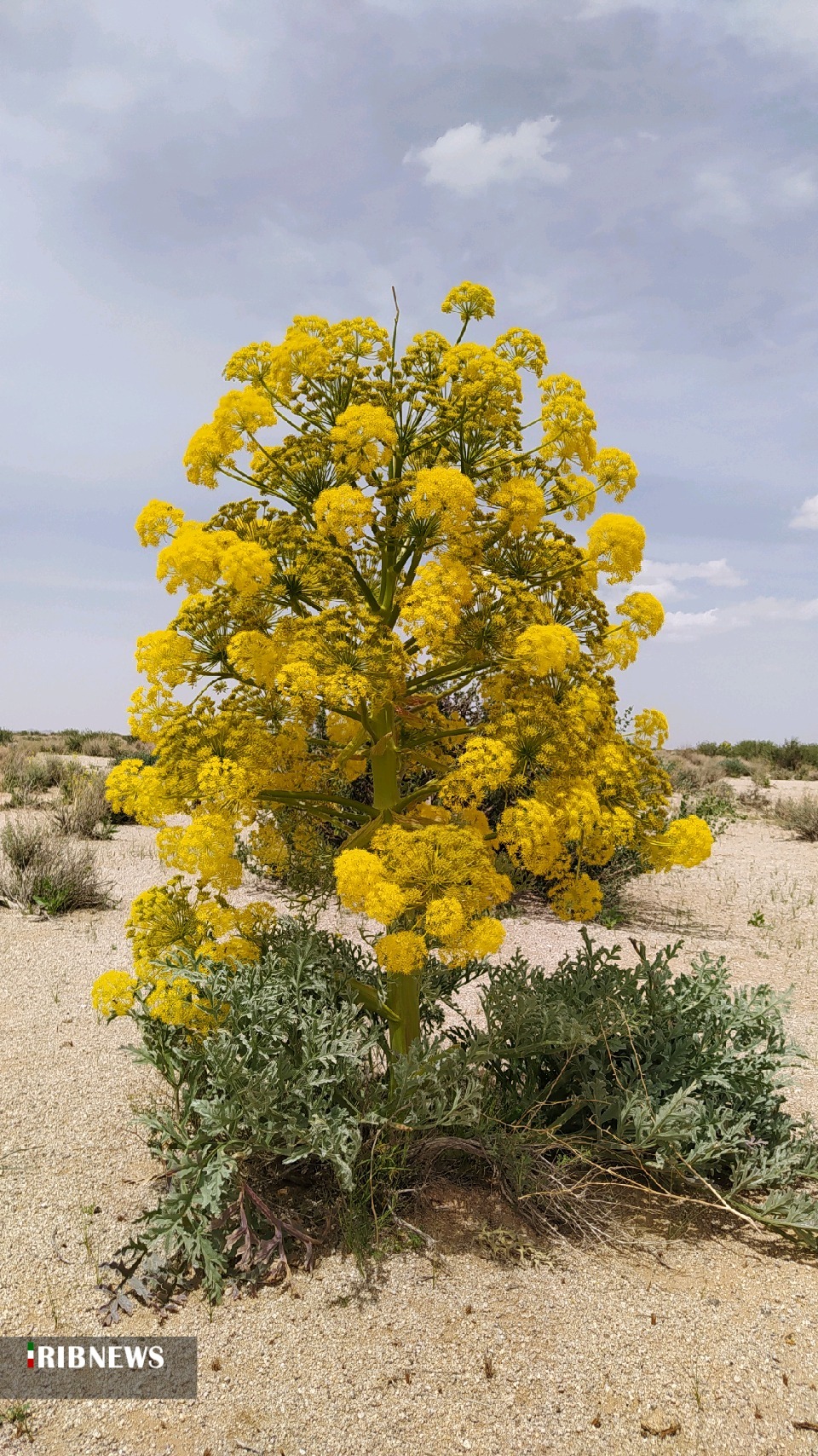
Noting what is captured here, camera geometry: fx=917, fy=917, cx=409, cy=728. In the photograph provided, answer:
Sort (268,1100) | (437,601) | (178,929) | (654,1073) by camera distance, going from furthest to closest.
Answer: (654,1073)
(178,929)
(268,1100)
(437,601)

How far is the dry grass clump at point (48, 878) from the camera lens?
9.13m

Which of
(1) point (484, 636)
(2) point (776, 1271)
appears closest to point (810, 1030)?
(2) point (776, 1271)

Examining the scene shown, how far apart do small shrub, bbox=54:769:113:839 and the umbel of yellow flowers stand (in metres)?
10.2

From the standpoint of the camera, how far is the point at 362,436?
3172mm

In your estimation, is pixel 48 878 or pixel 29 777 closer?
pixel 48 878

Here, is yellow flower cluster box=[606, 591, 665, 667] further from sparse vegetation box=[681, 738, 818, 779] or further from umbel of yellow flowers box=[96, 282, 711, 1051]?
sparse vegetation box=[681, 738, 818, 779]

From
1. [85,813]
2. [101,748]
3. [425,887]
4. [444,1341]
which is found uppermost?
[101,748]

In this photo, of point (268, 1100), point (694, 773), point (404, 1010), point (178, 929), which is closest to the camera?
point (268, 1100)

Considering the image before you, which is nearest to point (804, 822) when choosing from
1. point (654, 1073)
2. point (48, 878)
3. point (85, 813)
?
point (85, 813)

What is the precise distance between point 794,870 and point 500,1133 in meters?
10.4

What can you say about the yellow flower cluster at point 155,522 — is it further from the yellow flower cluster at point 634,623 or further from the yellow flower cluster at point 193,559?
the yellow flower cluster at point 634,623

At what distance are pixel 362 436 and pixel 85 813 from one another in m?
11.6

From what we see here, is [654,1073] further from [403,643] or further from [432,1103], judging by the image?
[403,643]

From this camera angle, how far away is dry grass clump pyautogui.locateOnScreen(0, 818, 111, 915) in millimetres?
9133
